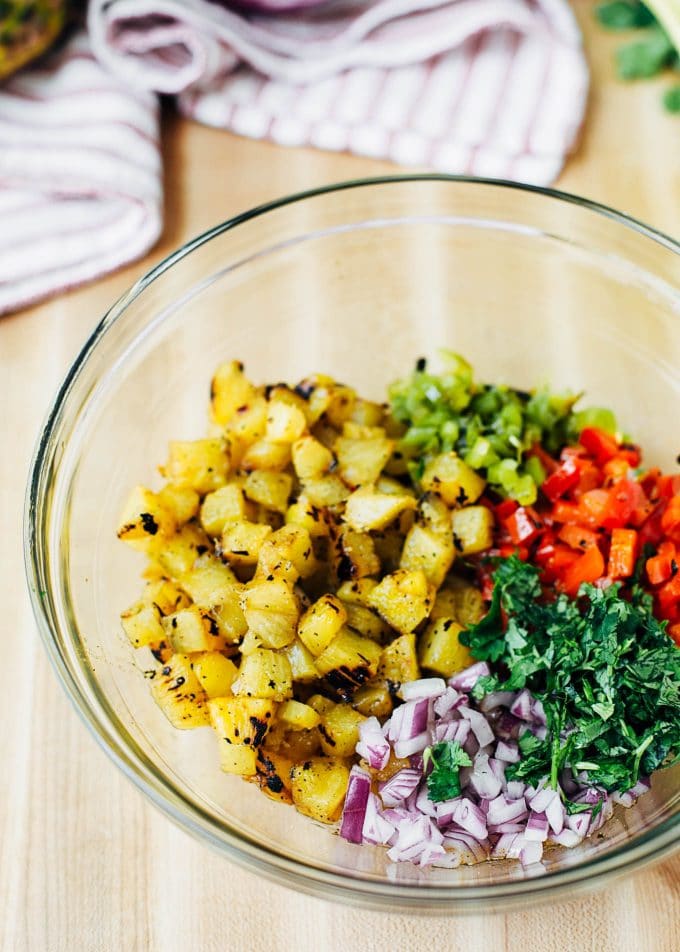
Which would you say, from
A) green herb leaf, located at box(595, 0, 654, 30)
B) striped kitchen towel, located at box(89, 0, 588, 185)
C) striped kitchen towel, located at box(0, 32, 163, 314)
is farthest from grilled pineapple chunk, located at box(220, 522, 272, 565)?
green herb leaf, located at box(595, 0, 654, 30)

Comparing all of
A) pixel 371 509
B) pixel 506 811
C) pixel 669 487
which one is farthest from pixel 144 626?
pixel 669 487

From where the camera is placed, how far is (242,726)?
57.6 inches

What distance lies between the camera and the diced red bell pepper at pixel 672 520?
5.56 feet

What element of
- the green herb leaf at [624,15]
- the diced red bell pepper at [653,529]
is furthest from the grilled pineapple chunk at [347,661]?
the green herb leaf at [624,15]

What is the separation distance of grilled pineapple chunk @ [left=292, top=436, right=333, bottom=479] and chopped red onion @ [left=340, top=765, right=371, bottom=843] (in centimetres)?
53

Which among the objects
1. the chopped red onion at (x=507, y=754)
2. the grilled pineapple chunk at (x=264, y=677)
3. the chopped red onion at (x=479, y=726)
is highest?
the grilled pineapple chunk at (x=264, y=677)

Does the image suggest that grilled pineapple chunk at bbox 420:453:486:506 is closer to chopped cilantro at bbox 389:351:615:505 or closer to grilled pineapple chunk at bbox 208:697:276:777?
chopped cilantro at bbox 389:351:615:505

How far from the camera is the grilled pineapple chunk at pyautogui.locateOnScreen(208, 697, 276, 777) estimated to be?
146 centimetres

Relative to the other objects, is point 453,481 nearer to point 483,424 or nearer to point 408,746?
point 483,424

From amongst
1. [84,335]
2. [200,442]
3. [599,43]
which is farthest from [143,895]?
[599,43]

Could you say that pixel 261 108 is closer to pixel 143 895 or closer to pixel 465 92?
pixel 465 92

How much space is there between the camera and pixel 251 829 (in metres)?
1.56

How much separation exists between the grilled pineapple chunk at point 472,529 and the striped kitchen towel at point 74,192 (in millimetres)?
1056

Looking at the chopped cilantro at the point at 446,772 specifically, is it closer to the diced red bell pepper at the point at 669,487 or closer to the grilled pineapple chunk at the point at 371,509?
the grilled pineapple chunk at the point at 371,509
